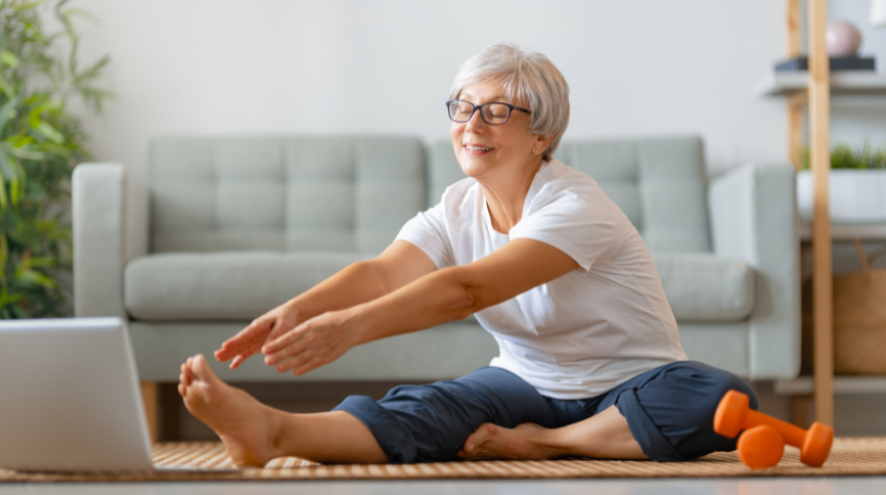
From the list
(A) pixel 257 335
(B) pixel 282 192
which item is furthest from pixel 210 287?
(A) pixel 257 335

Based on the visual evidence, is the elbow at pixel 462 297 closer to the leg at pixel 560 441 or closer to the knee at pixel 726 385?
the leg at pixel 560 441

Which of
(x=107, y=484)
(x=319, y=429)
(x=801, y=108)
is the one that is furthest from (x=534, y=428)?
(x=801, y=108)

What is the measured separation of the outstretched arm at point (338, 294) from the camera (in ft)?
2.92

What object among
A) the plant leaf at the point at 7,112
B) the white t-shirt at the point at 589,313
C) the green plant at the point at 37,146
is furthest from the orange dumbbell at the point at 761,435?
the plant leaf at the point at 7,112

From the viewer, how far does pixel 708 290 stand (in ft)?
5.74

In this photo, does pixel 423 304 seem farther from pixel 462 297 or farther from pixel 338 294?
pixel 338 294

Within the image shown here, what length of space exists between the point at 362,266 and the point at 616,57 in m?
1.85

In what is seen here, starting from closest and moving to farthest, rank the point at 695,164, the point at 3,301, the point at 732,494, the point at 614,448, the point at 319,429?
the point at 732,494 < the point at 319,429 < the point at 614,448 < the point at 3,301 < the point at 695,164

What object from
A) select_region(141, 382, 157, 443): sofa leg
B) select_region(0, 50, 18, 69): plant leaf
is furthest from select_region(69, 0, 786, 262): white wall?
select_region(141, 382, 157, 443): sofa leg

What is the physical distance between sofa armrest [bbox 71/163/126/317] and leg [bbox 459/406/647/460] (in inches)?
44.6

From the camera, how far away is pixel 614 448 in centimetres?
104

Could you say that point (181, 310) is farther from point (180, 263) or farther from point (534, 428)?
point (534, 428)

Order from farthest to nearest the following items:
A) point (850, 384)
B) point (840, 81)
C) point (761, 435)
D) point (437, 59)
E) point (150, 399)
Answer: point (437, 59), point (840, 81), point (850, 384), point (150, 399), point (761, 435)

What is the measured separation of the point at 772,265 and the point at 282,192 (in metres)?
1.51
